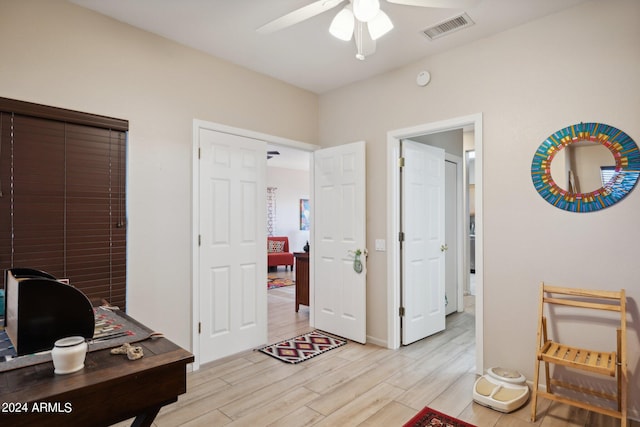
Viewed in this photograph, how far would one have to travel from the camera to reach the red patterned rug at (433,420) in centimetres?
217

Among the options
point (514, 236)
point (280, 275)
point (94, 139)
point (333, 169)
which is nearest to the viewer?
point (94, 139)

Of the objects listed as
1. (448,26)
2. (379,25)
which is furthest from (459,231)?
(379,25)

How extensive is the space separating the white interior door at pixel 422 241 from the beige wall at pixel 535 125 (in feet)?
1.93

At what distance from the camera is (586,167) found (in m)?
2.38

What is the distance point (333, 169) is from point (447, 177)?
1.75 m

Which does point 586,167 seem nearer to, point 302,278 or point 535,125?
point 535,125

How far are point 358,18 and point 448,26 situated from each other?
122 centimetres

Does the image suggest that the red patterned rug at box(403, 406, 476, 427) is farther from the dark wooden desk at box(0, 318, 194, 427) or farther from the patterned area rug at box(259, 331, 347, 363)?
the dark wooden desk at box(0, 318, 194, 427)

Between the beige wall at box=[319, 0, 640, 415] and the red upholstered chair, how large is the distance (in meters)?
5.81

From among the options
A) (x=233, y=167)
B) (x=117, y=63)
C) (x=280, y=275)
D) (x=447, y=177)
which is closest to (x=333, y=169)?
(x=233, y=167)

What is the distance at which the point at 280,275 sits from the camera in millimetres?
8211

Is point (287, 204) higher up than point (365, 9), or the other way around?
point (365, 9)

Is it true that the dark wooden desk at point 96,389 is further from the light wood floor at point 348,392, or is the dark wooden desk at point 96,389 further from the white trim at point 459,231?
the white trim at point 459,231

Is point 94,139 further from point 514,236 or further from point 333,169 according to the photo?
point 514,236
